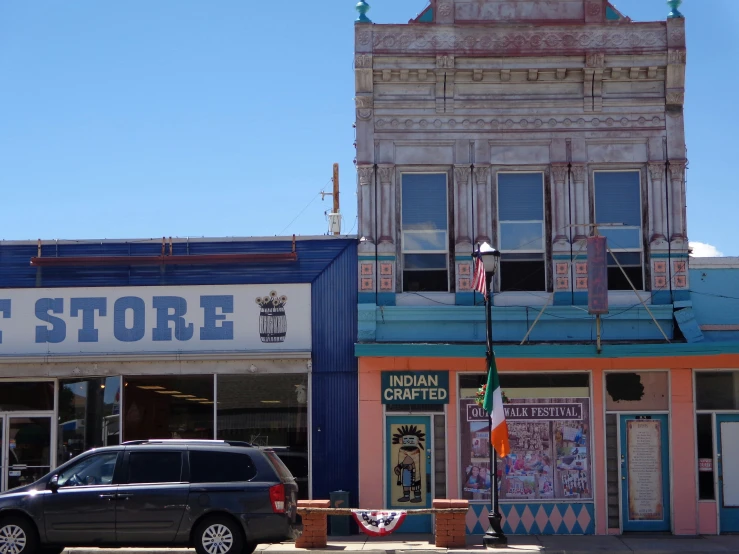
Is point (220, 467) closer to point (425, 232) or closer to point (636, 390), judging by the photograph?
point (425, 232)

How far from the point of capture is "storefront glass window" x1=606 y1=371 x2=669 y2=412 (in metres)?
19.6

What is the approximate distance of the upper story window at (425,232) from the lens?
20.2 meters

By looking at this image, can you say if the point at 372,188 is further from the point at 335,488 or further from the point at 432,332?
the point at 335,488

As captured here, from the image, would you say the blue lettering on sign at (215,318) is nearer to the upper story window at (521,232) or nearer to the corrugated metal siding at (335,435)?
the corrugated metal siding at (335,435)

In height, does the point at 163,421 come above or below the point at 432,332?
below

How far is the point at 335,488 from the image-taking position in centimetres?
1952

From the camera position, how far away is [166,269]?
20.2 metres

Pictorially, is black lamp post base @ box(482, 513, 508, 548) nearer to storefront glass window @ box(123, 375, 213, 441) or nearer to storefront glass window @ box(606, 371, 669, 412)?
storefront glass window @ box(606, 371, 669, 412)

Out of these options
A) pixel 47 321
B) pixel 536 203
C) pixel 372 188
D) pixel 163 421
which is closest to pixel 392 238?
pixel 372 188

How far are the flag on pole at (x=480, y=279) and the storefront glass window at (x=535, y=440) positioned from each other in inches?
83.9

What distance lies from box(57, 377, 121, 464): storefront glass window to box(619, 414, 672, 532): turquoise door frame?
31.2 feet

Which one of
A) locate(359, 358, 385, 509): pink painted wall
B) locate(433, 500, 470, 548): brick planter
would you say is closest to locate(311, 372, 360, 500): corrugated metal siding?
locate(359, 358, 385, 509): pink painted wall

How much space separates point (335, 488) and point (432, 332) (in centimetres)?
343

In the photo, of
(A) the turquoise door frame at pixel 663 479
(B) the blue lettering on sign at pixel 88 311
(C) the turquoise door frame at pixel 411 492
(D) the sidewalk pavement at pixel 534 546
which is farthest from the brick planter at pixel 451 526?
(B) the blue lettering on sign at pixel 88 311
